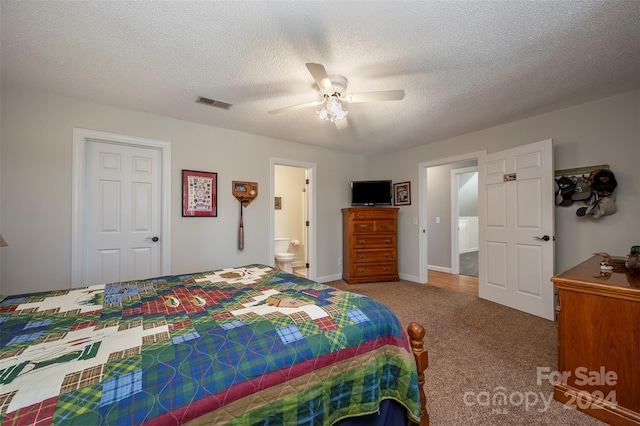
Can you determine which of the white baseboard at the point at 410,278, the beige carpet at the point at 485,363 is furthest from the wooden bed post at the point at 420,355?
the white baseboard at the point at 410,278

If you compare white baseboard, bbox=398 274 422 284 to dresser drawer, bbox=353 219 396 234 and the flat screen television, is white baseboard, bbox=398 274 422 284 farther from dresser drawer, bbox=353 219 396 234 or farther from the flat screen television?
the flat screen television

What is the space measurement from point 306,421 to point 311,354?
200 millimetres

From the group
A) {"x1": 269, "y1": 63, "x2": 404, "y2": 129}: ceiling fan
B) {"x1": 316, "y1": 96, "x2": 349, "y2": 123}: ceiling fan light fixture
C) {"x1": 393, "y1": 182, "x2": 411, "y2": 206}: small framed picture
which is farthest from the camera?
{"x1": 393, "y1": 182, "x2": 411, "y2": 206}: small framed picture

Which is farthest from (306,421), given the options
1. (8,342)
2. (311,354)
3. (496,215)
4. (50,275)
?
(496,215)

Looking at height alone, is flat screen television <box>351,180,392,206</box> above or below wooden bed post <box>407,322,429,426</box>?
above

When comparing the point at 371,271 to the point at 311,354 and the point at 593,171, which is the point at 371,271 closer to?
the point at 593,171

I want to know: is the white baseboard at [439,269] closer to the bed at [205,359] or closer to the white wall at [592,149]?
the white wall at [592,149]

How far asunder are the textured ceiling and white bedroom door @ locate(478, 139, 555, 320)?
666 mm

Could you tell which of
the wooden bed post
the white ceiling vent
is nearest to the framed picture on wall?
the white ceiling vent

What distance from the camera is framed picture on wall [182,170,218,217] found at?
3.11 meters

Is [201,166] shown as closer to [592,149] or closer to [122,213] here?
[122,213]

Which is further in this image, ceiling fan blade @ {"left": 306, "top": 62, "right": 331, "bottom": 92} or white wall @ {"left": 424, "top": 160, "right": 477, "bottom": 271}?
white wall @ {"left": 424, "top": 160, "right": 477, "bottom": 271}

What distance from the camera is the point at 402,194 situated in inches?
178

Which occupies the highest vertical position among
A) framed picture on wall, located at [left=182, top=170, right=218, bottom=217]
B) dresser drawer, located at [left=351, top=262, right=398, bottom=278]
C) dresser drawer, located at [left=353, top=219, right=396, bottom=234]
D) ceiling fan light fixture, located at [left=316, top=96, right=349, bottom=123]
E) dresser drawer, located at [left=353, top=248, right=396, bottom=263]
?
ceiling fan light fixture, located at [left=316, top=96, right=349, bottom=123]
